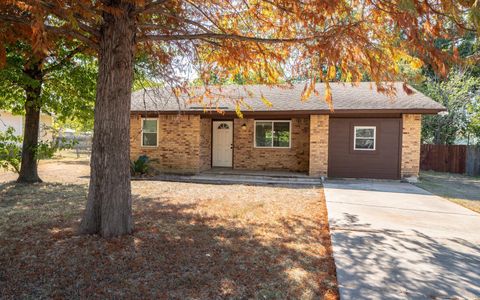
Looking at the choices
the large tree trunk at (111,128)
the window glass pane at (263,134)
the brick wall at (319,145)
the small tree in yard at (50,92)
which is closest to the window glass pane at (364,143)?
the brick wall at (319,145)

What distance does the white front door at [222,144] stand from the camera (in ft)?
48.9

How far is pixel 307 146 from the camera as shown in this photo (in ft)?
46.0

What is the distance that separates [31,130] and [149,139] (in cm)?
498

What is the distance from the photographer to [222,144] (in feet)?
49.4

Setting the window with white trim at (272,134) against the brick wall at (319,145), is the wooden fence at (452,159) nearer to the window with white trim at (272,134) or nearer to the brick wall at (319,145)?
the brick wall at (319,145)

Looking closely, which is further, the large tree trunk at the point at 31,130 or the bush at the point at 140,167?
the bush at the point at 140,167

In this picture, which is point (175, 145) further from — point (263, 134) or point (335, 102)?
point (335, 102)

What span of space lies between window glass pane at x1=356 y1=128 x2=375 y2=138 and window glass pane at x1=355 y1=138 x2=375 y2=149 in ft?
0.64

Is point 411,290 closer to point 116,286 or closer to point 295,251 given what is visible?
point 295,251

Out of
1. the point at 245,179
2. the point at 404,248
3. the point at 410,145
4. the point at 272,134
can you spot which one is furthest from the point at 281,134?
the point at 404,248

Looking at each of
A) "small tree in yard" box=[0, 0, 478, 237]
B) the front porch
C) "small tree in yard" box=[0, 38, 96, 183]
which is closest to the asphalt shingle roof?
"small tree in yard" box=[0, 38, 96, 183]

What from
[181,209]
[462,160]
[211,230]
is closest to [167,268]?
[211,230]

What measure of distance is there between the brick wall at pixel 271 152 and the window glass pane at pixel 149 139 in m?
3.59

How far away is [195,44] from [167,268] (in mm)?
4615
